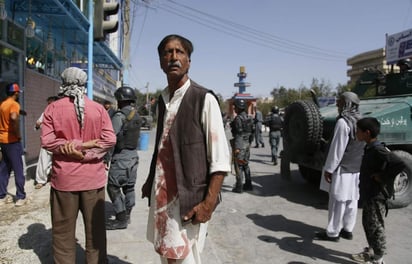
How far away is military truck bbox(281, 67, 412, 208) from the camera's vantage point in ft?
17.9

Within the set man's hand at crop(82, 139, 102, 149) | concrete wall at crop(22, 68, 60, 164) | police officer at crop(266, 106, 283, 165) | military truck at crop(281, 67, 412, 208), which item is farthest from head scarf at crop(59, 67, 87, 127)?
police officer at crop(266, 106, 283, 165)

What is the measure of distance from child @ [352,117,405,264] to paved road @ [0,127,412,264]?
0.39 metres

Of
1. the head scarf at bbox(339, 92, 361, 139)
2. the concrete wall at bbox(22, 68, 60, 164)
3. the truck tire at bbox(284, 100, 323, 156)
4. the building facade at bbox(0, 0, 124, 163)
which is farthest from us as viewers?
the concrete wall at bbox(22, 68, 60, 164)

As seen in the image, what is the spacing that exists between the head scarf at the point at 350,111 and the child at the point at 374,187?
463 mm

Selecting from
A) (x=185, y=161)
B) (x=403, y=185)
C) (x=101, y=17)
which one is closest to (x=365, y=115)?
(x=403, y=185)

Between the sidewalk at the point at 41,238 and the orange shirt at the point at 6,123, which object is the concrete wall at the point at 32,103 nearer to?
the orange shirt at the point at 6,123

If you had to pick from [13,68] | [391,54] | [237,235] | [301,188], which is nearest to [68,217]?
[237,235]

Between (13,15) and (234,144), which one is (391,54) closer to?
(234,144)

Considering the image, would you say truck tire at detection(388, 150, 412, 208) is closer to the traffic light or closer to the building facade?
the traffic light

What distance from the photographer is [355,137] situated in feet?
13.1

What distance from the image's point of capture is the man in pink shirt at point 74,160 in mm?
2711

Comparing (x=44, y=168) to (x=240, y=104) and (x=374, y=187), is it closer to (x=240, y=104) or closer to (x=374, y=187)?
(x=374, y=187)

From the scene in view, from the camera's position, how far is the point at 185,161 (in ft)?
6.50

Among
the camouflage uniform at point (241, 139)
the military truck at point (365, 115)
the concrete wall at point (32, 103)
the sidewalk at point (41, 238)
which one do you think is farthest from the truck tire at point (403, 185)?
the concrete wall at point (32, 103)
